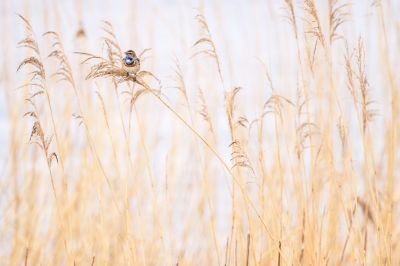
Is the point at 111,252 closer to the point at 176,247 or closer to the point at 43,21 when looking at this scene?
the point at 176,247

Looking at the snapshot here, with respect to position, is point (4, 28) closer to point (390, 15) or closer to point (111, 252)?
point (111, 252)

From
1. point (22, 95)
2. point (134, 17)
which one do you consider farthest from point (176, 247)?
point (134, 17)

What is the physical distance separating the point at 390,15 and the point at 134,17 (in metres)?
1.69

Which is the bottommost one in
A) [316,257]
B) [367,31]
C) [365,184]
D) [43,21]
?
[316,257]

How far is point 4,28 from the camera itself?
11.1 feet

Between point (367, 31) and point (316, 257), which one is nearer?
point (316, 257)

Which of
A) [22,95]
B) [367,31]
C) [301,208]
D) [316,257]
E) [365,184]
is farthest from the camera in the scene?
[22,95]

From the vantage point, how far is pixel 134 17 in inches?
140

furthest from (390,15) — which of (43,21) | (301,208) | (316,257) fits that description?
(43,21)

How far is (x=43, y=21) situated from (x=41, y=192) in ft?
3.52

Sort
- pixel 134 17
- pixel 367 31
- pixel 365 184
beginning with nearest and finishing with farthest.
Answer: pixel 365 184 < pixel 367 31 < pixel 134 17

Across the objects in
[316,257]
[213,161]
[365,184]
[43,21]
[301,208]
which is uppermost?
[43,21]

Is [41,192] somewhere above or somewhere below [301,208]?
above

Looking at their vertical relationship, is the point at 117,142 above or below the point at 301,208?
above
